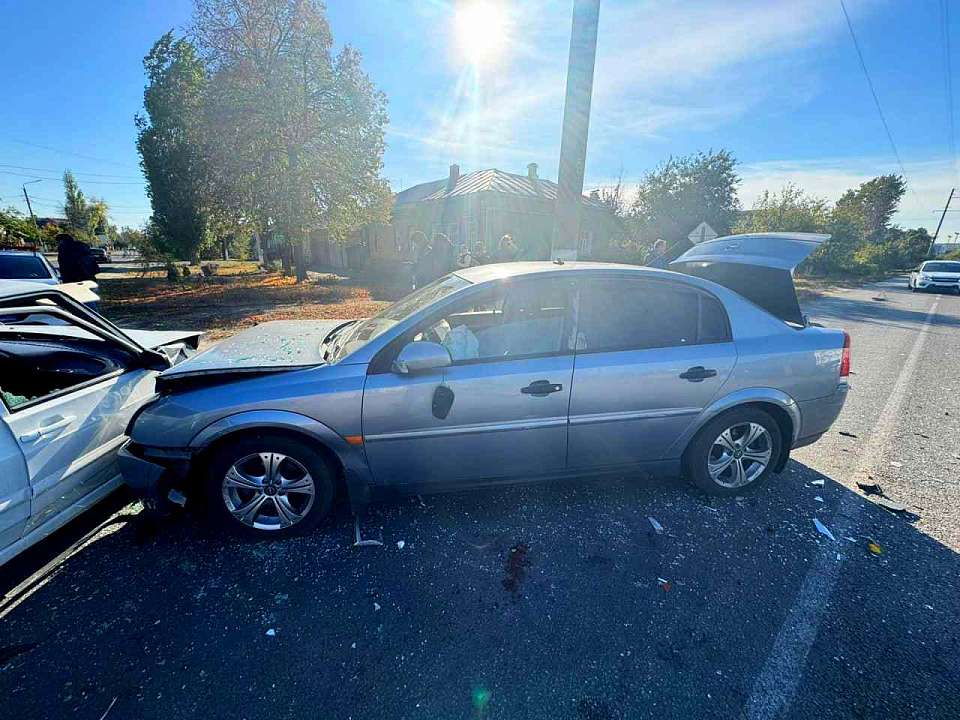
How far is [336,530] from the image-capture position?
104 inches

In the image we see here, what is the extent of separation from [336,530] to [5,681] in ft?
4.66

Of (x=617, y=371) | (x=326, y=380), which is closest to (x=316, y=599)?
(x=326, y=380)

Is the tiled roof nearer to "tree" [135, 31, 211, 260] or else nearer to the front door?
"tree" [135, 31, 211, 260]

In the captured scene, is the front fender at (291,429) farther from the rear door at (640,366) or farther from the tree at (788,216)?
the tree at (788,216)

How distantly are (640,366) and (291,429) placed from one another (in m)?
2.16

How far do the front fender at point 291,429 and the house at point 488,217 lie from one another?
52.9 ft

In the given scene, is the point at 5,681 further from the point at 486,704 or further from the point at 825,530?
the point at 825,530

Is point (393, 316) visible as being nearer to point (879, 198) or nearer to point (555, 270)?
point (555, 270)

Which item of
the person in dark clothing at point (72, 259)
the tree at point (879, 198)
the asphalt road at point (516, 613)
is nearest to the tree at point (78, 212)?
the person in dark clothing at point (72, 259)

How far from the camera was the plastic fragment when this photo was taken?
8.63ft

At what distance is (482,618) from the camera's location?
204 cm

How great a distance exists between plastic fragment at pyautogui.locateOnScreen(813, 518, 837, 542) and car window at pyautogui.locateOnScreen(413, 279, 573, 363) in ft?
6.65

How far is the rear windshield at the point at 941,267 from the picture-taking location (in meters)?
19.8

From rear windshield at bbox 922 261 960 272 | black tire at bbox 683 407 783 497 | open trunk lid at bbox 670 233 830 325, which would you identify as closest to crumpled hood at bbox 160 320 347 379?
black tire at bbox 683 407 783 497
